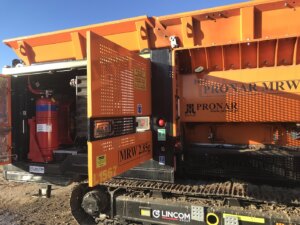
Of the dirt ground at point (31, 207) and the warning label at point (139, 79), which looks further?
the dirt ground at point (31, 207)

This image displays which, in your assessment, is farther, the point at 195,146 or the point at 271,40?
the point at 195,146

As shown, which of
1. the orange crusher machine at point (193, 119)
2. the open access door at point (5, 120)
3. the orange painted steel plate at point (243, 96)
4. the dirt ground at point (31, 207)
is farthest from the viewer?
the dirt ground at point (31, 207)

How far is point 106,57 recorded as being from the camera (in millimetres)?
2953

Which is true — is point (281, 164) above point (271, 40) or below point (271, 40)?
below

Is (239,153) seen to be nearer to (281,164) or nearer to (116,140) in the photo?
(281,164)

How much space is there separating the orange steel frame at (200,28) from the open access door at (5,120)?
0.98m

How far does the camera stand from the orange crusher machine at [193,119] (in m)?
3.28

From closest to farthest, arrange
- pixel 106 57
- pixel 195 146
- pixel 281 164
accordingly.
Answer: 1. pixel 106 57
2. pixel 281 164
3. pixel 195 146

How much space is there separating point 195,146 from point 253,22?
1.68m

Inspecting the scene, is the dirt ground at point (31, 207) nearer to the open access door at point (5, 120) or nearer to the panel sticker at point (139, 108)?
the open access door at point (5, 120)

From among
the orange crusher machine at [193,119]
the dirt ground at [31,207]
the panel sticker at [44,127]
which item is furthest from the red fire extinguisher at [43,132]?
the dirt ground at [31,207]

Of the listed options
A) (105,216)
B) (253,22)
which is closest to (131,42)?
(253,22)

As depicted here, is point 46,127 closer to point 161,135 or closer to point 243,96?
point 161,135

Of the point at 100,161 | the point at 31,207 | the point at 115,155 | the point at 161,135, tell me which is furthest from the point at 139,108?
the point at 31,207
